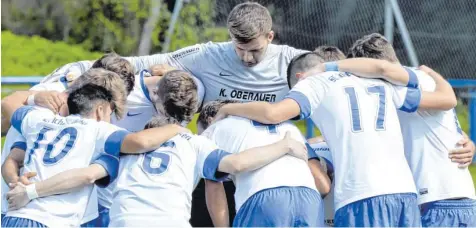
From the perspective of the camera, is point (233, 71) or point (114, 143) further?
point (233, 71)

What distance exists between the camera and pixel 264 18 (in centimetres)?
598

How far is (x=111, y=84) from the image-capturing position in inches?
211

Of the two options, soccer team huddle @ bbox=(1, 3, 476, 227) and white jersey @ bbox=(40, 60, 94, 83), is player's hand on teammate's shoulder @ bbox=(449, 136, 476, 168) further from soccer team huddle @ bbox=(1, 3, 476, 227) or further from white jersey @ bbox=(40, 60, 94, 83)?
white jersey @ bbox=(40, 60, 94, 83)

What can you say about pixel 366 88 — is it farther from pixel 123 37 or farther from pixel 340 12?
pixel 123 37

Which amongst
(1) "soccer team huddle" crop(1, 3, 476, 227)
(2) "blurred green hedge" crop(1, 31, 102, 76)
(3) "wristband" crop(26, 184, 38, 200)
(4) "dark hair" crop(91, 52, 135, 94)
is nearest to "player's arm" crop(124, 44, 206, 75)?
(4) "dark hair" crop(91, 52, 135, 94)

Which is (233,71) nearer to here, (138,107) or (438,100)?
(138,107)

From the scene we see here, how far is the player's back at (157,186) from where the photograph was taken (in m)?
5.05

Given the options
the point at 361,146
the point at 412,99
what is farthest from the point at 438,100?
the point at 361,146

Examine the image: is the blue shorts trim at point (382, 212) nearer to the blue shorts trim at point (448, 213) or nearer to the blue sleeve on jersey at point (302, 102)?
the blue shorts trim at point (448, 213)

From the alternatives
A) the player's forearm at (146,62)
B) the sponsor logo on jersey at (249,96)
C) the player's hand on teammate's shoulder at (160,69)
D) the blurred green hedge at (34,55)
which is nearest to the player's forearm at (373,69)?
the sponsor logo on jersey at (249,96)

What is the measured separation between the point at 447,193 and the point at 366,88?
75 centimetres

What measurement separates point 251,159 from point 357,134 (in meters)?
0.58

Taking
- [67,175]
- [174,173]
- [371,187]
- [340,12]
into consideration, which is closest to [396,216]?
[371,187]

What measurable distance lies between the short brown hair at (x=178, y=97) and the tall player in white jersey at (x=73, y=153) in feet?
0.50
